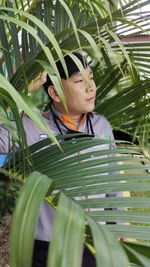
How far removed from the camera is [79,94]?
1.22 m

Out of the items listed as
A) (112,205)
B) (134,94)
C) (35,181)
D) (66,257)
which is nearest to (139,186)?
(112,205)

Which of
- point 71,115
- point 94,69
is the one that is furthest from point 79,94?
point 94,69

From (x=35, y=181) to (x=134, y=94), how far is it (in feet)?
3.51

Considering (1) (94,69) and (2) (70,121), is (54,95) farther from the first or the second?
(1) (94,69)

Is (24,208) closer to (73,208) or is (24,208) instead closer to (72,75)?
(73,208)

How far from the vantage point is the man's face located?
1217 millimetres

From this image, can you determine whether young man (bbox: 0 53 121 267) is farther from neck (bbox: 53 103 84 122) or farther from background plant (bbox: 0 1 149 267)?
background plant (bbox: 0 1 149 267)

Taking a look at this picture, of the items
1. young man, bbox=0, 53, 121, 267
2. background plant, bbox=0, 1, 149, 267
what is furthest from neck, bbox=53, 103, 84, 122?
background plant, bbox=0, 1, 149, 267

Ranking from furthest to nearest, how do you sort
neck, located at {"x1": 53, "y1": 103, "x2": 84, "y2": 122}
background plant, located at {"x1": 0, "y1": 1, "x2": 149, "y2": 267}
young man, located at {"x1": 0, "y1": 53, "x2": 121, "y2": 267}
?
1. neck, located at {"x1": 53, "y1": 103, "x2": 84, "y2": 122}
2. young man, located at {"x1": 0, "y1": 53, "x2": 121, "y2": 267}
3. background plant, located at {"x1": 0, "y1": 1, "x2": 149, "y2": 267}

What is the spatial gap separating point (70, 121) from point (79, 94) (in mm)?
95

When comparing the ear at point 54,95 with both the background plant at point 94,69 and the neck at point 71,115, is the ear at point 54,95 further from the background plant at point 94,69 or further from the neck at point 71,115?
the background plant at point 94,69

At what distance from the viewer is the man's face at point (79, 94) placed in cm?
122

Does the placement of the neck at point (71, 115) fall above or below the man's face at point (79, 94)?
below

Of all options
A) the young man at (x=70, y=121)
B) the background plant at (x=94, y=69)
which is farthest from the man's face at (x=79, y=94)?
the background plant at (x=94, y=69)
